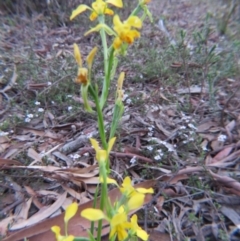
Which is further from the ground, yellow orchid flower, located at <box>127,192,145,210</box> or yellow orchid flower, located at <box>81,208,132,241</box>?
yellow orchid flower, located at <box>127,192,145,210</box>

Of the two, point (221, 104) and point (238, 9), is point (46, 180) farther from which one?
point (238, 9)

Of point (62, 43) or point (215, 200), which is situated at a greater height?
point (62, 43)

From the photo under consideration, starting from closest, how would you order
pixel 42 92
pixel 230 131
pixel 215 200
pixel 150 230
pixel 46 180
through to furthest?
pixel 150 230 < pixel 215 200 < pixel 46 180 < pixel 230 131 < pixel 42 92

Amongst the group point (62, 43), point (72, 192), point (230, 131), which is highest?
point (62, 43)

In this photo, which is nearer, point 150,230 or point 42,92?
point 150,230

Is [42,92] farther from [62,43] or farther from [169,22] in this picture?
[169,22]

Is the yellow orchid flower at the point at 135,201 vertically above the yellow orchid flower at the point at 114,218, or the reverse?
the yellow orchid flower at the point at 135,201

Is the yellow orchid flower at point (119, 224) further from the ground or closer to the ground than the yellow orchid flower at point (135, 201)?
closer to the ground

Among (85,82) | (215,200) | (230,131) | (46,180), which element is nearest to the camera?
(85,82)

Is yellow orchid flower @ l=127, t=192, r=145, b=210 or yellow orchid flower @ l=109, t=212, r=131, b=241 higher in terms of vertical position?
yellow orchid flower @ l=127, t=192, r=145, b=210

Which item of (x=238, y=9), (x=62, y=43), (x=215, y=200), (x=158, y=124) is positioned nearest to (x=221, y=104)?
(x=158, y=124)
